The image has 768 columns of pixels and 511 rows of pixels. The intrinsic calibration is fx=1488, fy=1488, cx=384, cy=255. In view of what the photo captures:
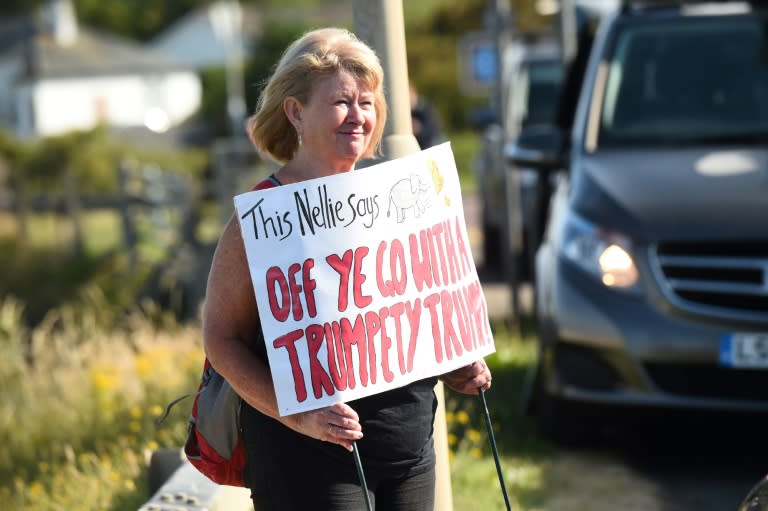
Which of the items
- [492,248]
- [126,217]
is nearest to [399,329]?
[492,248]

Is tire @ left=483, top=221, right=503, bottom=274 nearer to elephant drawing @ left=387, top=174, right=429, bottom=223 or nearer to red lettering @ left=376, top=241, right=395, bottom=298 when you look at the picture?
elephant drawing @ left=387, top=174, right=429, bottom=223

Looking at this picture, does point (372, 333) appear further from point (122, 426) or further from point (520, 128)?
point (520, 128)

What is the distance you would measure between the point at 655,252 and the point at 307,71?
313cm

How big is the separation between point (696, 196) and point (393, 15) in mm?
2544

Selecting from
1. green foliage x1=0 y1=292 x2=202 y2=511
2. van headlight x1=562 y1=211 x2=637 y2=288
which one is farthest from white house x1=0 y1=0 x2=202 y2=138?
van headlight x1=562 y1=211 x2=637 y2=288

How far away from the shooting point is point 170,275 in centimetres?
1811

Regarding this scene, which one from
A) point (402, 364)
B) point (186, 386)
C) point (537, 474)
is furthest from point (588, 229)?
point (402, 364)

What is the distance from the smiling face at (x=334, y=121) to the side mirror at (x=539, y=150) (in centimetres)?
382

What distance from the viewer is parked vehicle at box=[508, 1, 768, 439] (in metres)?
5.99

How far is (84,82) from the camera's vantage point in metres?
89.3

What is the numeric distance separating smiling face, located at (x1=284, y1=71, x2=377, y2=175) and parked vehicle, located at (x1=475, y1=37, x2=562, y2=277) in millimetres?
7799

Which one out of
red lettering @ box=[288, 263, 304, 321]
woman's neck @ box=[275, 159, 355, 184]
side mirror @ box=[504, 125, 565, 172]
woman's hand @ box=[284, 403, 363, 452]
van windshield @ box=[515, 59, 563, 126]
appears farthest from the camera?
van windshield @ box=[515, 59, 563, 126]

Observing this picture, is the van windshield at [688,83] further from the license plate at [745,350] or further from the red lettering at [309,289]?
the red lettering at [309,289]

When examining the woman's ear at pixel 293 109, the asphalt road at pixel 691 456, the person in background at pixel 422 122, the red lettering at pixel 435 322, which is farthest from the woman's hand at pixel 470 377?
the person in background at pixel 422 122
